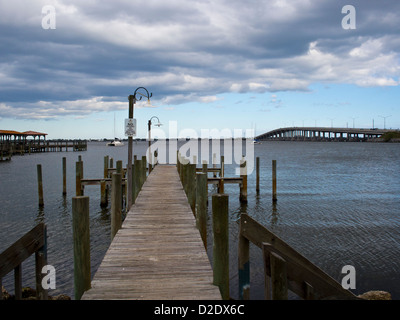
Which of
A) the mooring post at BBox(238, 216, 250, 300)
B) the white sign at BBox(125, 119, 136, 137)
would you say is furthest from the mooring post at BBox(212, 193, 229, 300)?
the white sign at BBox(125, 119, 136, 137)

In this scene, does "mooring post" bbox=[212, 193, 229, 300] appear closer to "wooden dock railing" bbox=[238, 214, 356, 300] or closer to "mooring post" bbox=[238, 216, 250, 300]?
"mooring post" bbox=[238, 216, 250, 300]

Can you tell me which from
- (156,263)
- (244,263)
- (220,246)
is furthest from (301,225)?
(244,263)

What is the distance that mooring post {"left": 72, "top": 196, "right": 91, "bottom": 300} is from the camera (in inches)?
183

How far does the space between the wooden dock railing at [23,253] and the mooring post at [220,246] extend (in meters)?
2.42

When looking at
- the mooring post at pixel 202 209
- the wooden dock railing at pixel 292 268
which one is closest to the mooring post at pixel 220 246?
the wooden dock railing at pixel 292 268

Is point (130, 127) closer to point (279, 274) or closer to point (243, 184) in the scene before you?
point (279, 274)

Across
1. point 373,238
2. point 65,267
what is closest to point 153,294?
point 65,267

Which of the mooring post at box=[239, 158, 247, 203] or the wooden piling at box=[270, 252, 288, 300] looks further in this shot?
the mooring post at box=[239, 158, 247, 203]

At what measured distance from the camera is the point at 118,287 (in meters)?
4.87

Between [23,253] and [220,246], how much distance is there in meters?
2.63

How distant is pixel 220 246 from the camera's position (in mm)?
4961

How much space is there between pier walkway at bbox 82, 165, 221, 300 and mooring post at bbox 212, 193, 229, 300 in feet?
0.51

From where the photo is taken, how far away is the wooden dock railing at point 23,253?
14.1ft
